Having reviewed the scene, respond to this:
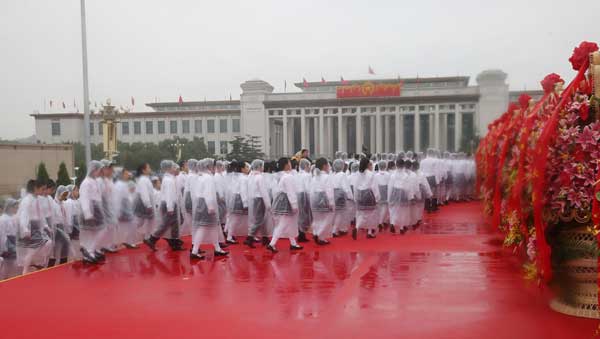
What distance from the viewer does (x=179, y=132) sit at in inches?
1670

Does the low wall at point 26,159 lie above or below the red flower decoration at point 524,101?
below

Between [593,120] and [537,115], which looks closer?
[593,120]

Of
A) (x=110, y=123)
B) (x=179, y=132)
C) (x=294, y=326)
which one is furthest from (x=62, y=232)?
(x=179, y=132)

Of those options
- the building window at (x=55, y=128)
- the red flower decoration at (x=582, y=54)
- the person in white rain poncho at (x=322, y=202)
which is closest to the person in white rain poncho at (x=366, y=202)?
the person in white rain poncho at (x=322, y=202)

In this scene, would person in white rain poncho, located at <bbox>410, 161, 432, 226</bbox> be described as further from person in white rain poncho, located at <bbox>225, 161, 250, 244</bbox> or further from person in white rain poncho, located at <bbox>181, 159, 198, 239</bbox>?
person in white rain poncho, located at <bbox>181, 159, 198, 239</bbox>

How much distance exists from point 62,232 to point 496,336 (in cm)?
602

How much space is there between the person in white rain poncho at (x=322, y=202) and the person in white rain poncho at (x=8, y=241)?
14.1 feet

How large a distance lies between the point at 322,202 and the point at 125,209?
10.3 ft

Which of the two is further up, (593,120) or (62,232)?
(593,120)

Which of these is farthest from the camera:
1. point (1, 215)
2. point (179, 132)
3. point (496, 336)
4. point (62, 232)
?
point (179, 132)

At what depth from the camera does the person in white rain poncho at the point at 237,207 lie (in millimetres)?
8805

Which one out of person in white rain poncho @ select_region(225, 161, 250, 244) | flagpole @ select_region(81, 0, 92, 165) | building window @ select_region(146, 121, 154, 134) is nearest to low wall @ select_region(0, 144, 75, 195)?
flagpole @ select_region(81, 0, 92, 165)

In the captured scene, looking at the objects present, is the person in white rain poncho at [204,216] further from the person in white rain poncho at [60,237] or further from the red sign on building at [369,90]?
the red sign on building at [369,90]

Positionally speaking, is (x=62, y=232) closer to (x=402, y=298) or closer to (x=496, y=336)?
(x=402, y=298)
